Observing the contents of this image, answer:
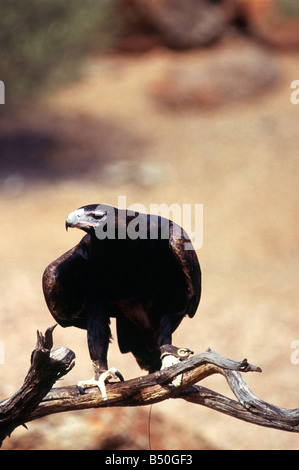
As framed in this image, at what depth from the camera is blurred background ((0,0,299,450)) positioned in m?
8.86

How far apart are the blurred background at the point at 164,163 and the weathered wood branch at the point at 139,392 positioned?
3041mm

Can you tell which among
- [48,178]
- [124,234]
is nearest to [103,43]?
[48,178]

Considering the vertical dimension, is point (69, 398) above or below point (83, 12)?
below

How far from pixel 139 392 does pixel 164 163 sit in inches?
447

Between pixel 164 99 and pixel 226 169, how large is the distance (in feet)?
12.2

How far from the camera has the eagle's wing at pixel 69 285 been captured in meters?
4.23

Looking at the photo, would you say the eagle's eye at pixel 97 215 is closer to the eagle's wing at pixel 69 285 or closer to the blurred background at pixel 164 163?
the eagle's wing at pixel 69 285

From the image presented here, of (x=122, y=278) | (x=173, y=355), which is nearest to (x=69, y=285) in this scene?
(x=122, y=278)

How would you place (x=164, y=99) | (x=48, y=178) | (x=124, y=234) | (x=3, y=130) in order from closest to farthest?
(x=124, y=234) < (x=48, y=178) < (x=3, y=130) < (x=164, y=99)

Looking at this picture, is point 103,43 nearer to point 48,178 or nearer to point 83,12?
point 83,12

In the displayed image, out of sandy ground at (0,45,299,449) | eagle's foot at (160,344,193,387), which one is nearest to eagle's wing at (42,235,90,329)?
eagle's foot at (160,344,193,387)

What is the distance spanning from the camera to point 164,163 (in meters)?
15.2

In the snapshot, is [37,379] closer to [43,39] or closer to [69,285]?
[69,285]

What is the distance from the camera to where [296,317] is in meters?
10.6
